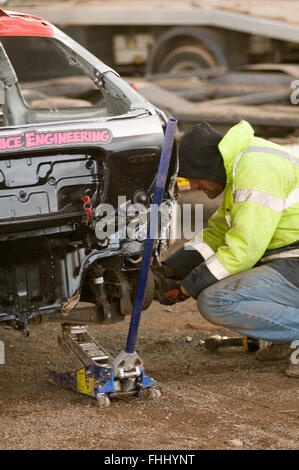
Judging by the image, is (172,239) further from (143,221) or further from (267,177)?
(267,177)

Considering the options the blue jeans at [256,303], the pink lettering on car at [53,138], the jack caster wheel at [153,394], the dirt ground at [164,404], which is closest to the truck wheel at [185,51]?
the dirt ground at [164,404]

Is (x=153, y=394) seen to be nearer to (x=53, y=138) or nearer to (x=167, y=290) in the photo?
(x=167, y=290)

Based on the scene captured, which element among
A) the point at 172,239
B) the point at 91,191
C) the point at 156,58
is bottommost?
the point at 156,58

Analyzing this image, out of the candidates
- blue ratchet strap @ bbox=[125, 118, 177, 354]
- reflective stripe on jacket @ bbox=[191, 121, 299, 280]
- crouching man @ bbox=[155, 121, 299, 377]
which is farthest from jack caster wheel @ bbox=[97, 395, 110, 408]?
reflective stripe on jacket @ bbox=[191, 121, 299, 280]

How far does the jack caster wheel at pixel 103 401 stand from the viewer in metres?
4.66

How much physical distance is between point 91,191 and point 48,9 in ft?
34.0

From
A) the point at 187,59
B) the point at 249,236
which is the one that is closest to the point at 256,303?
the point at 249,236

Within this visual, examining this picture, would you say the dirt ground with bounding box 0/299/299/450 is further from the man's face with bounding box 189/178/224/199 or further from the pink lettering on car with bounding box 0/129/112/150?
the pink lettering on car with bounding box 0/129/112/150

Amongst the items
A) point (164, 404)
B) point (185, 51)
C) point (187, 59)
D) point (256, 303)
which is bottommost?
point (187, 59)

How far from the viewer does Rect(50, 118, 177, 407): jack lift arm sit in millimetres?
4574

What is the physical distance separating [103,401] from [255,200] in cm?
134

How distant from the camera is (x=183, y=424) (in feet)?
14.3

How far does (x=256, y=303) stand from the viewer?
16.5 feet
